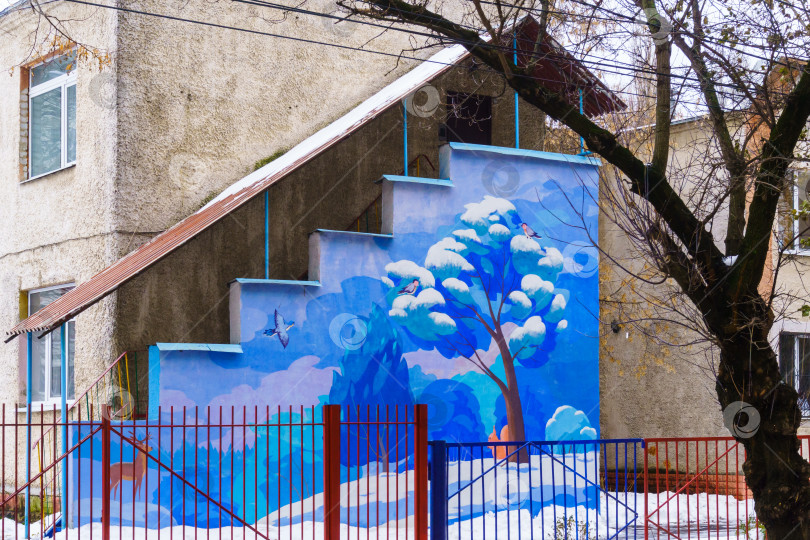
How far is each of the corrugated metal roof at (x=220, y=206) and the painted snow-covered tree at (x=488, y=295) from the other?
1689 millimetres

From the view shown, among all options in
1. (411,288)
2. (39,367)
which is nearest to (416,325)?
(411,288)

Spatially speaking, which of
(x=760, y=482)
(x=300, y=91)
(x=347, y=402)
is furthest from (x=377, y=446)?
(x=300, y=91)

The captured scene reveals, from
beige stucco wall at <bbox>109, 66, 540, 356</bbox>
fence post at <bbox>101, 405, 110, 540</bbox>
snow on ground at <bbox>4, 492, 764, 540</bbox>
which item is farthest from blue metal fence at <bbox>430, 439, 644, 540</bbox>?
fence post at <bbox>101, 405, 110, 540</bbox>

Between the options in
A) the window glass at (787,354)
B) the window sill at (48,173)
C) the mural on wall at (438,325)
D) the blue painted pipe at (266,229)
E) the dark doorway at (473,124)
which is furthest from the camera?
the window glass at (787,354)

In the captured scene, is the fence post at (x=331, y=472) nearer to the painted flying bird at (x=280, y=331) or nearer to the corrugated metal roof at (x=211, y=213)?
the painted flying bird at (x=280, y=331)

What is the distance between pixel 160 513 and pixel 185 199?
4.01 m

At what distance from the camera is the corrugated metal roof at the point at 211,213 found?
932 centimetres

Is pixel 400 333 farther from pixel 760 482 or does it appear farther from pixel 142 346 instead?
pixel 760 482

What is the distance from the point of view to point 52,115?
12.4 m

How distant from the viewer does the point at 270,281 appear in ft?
33.0

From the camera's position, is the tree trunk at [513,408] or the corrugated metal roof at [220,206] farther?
the tree trunk at [513,408]

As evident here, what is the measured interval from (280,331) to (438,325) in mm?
2042

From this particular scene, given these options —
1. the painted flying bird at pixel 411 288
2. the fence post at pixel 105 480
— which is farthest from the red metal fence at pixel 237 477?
the painted flying bird at pixel 411 288

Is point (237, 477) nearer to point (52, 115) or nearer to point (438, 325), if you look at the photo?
point (438, 325)
